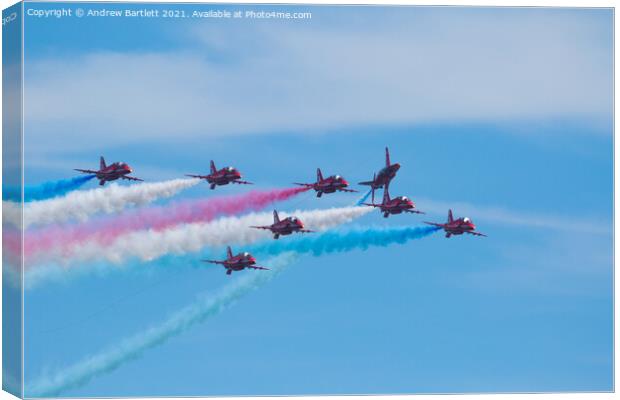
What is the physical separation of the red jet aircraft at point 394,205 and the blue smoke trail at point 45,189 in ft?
44.8

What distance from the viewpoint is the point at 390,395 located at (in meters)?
107

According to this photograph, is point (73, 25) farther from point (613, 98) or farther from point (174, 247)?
point (613, 98)

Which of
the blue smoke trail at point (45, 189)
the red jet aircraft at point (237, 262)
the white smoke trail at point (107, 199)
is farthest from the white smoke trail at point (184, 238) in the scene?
the blue smoke trail at point (45, 189)

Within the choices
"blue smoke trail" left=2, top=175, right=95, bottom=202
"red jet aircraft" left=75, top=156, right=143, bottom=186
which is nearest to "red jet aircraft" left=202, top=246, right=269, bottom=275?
"red jet aircraft" left=75, top=156, right=143, bottom=186

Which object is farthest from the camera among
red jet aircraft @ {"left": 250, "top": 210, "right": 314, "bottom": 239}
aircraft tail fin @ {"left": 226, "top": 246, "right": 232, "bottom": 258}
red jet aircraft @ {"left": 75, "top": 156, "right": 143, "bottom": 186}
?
red jet aircraft @ {"left": 250, "top": 210, "right": 314, "bottom": 239}

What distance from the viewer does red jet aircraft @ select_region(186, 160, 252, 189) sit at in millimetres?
108625

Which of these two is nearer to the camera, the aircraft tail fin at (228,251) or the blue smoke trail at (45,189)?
the blue smoke trail at (45,189)

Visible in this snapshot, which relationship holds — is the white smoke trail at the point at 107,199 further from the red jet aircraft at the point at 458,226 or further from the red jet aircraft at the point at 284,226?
the red jet aircraft at the point at 458,226

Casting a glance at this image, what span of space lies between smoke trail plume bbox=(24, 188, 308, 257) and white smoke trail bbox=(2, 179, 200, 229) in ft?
1.39

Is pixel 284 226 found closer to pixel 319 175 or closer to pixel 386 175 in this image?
pixel 319 175

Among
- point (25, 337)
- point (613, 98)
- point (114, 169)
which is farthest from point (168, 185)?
point (613, 98)

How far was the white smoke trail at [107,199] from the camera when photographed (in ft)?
348

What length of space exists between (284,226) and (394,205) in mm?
4993

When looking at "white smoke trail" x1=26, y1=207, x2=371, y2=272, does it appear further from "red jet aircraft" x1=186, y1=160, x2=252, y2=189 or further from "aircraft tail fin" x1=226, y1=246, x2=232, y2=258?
"red jet aircraft" x1=186, y1=160, x2=252, y2=189
